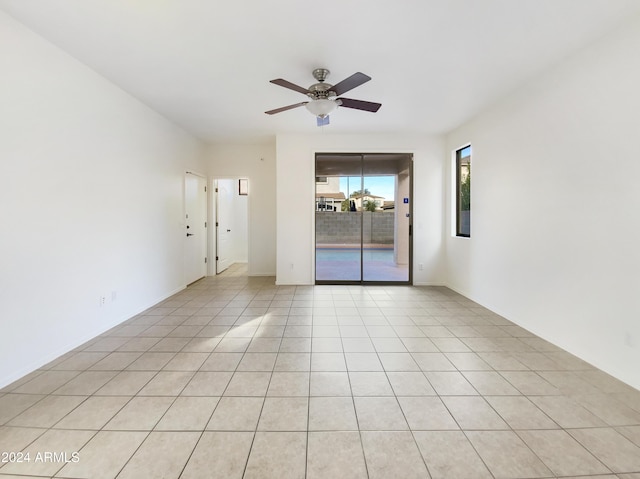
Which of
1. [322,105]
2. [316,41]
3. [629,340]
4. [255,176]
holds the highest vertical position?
[316,41]

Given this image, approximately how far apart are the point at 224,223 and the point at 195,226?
1352 millimetres

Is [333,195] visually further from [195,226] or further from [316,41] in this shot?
[316,41]

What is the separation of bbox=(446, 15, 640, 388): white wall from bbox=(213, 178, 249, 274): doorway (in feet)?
16.5

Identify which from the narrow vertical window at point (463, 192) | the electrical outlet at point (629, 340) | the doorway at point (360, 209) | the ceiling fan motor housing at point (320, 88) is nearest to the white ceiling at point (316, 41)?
the ceiling fan motor housing at point (320, 88)

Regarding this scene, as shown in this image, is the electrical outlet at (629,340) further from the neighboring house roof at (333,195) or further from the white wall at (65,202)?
the white wall at (65,202)

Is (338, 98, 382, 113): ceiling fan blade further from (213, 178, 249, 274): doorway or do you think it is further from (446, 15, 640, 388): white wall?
(213, 178, 249, 274): doorway

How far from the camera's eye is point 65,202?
8.66ft

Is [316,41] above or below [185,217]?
above

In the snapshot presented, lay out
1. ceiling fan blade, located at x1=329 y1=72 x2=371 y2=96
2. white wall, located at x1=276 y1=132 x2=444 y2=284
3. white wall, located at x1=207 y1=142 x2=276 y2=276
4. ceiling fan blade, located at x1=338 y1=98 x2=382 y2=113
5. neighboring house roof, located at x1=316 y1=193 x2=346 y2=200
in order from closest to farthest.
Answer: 1. ceiling fan blade, located at x1=329 y1=72 x2=371 y2=96
2. ceiling fan blade, located at x1=338 y1=98 x2=382 y2=113
3. white wall, located at x1=276 y1=132 x2=444 y2=284
4. neighboring house roof, located at x1=316 y1=193 x2=346 y2=200
5. white wall, located at x1=207 y1=142 x2=276 y2=276

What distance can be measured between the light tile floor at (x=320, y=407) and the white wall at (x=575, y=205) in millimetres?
345

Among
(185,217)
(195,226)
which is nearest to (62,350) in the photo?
(185,217)

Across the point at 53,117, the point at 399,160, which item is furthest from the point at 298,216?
the point at 53,117

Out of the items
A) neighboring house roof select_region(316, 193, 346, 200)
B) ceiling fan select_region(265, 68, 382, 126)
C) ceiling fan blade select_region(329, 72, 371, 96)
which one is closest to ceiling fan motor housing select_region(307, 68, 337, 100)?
ceiling fan select_region(265, 68, 382, 126)

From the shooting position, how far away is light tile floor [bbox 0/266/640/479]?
1447 millimetres
